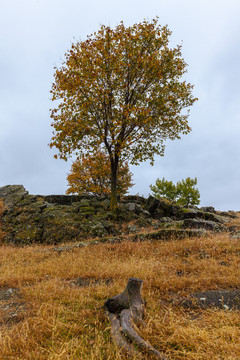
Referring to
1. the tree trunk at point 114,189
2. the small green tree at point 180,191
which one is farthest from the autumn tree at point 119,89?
the small green tree at point 180,191

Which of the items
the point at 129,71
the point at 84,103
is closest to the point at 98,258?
the point at 84,103

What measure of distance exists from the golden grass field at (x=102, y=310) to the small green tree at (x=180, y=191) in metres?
39.6

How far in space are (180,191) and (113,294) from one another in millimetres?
45812

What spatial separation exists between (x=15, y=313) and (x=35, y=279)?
2.50 metres

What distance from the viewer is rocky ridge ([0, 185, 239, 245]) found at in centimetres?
1507

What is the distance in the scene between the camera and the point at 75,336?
432 cm

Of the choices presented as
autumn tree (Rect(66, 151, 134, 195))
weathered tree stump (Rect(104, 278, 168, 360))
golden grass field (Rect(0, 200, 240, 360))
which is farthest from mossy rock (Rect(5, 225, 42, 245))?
autumn tree (Rect(66, 151, 134, 195))

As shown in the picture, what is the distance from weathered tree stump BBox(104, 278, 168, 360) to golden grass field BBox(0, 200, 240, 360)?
17cm

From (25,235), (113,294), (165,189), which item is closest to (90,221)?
(25,235)

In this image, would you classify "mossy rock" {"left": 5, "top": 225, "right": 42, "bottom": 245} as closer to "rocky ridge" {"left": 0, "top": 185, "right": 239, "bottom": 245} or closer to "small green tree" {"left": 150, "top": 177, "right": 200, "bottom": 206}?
"rocky ridge" {"left": 0, "top": 185, "right": 239, "bottom": 245}

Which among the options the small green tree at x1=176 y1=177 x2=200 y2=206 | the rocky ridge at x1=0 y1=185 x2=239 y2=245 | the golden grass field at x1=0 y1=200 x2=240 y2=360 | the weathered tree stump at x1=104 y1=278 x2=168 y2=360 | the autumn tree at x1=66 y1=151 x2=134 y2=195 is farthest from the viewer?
the small green tree at x1=176 y1=177 x2=200 y2=206

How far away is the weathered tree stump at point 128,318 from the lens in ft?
12.2

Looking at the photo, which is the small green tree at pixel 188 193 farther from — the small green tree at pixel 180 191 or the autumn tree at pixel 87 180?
the autumn tree at pixel 87 180

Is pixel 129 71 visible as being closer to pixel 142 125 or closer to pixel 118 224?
pixel 142 125
